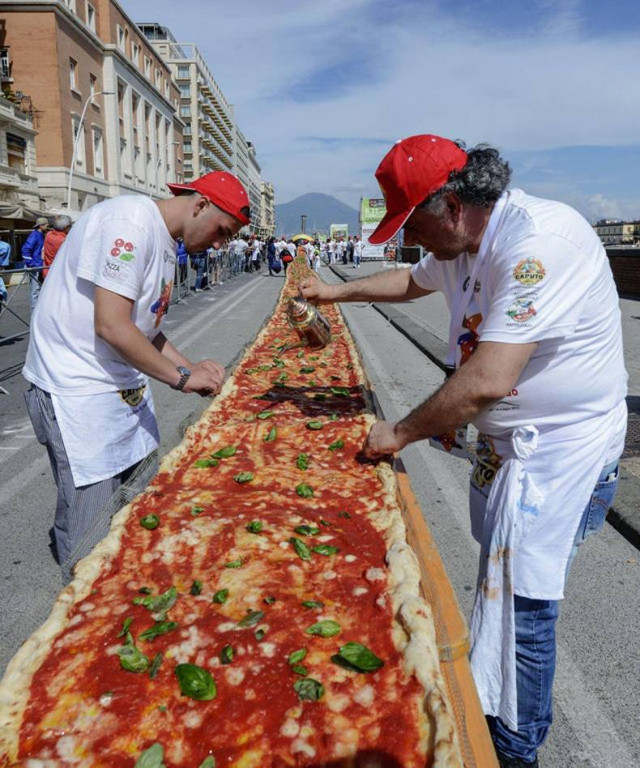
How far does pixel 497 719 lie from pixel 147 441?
216 centimetres

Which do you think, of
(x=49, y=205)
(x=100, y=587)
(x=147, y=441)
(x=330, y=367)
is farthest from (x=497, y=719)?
(x=49, y=205)

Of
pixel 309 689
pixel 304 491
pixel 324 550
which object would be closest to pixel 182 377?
pixel 304 491

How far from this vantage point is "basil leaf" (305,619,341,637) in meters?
2.19

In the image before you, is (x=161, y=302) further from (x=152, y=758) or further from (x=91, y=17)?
(x=91, y=17)

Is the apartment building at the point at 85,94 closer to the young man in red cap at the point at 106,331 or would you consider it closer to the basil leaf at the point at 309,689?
the young man in red cap at the point at 106,331

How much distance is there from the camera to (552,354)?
88.3 inches

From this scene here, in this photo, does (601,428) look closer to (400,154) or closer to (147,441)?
(400,154)

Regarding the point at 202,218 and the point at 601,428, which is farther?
the point at 202,218

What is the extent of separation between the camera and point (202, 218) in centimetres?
301

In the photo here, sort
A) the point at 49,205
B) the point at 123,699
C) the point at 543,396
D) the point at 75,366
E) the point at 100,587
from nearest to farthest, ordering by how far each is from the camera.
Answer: the point at 123,699 < the point at 543,396 < the point at 100,587 < the point at 75,366 < the point at 49,205

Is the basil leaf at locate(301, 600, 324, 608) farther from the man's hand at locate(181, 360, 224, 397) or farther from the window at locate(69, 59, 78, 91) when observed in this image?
the window at locate(69, 59, 78, 91)

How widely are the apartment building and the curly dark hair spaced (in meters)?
39.7

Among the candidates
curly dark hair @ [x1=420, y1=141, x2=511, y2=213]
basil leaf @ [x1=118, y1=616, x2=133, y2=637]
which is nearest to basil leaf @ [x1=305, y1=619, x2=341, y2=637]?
basil leaf @ [x1=118, y1=616, x2=133, y2=637]

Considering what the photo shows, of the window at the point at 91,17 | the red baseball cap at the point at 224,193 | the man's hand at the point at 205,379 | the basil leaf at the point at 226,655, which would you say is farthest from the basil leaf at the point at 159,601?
the window at the point at 91,17
